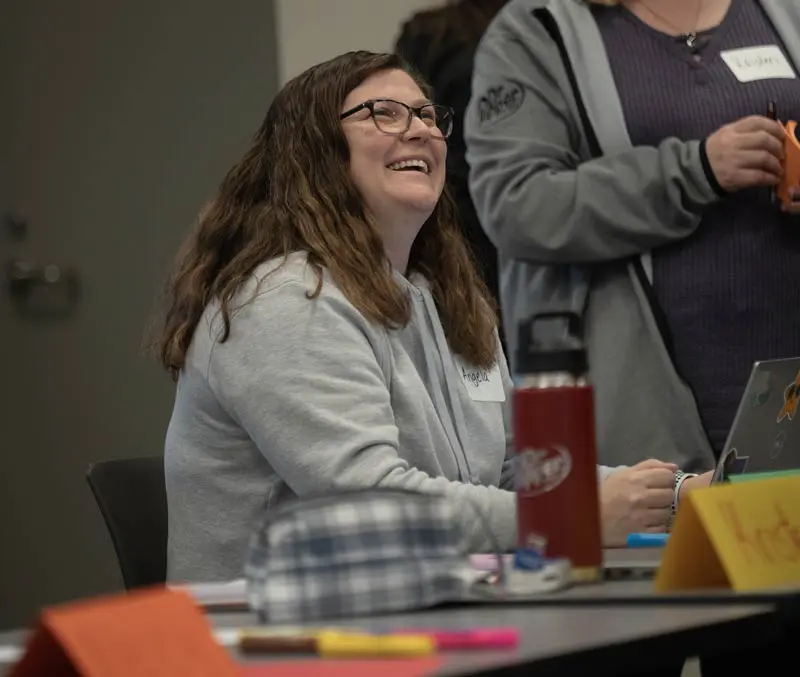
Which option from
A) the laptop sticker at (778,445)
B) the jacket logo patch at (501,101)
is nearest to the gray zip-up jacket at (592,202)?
the jacket logo patch at (501,101)

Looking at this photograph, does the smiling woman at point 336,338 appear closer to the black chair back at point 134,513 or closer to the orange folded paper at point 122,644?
the black chair back at point 134,513

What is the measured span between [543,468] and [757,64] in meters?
1.47

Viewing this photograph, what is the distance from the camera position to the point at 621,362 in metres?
2.51

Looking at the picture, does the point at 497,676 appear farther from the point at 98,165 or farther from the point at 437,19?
the point at 98,165

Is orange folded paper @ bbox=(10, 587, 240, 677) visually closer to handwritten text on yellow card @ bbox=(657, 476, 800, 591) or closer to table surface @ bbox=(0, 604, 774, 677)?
table surface @ bbox=(0, 604, 774, 677)

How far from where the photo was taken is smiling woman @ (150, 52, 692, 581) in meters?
1.76

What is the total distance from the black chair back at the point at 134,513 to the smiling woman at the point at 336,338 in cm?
4

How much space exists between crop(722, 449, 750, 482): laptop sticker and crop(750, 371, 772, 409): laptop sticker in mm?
65

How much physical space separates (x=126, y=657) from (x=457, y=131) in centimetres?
230

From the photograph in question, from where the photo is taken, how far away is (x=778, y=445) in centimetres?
180

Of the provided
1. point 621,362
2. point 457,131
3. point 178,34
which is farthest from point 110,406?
point 621,362

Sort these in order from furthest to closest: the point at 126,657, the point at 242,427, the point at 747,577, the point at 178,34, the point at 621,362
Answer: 1. the point at 178,34
2. the point at 621,362
3. the point at 242,427
4. the point at 747,577
5. the point at 126,657

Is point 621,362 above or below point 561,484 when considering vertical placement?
below

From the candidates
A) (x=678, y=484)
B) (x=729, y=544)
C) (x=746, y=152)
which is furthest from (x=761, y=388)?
(x=746, y=152)
